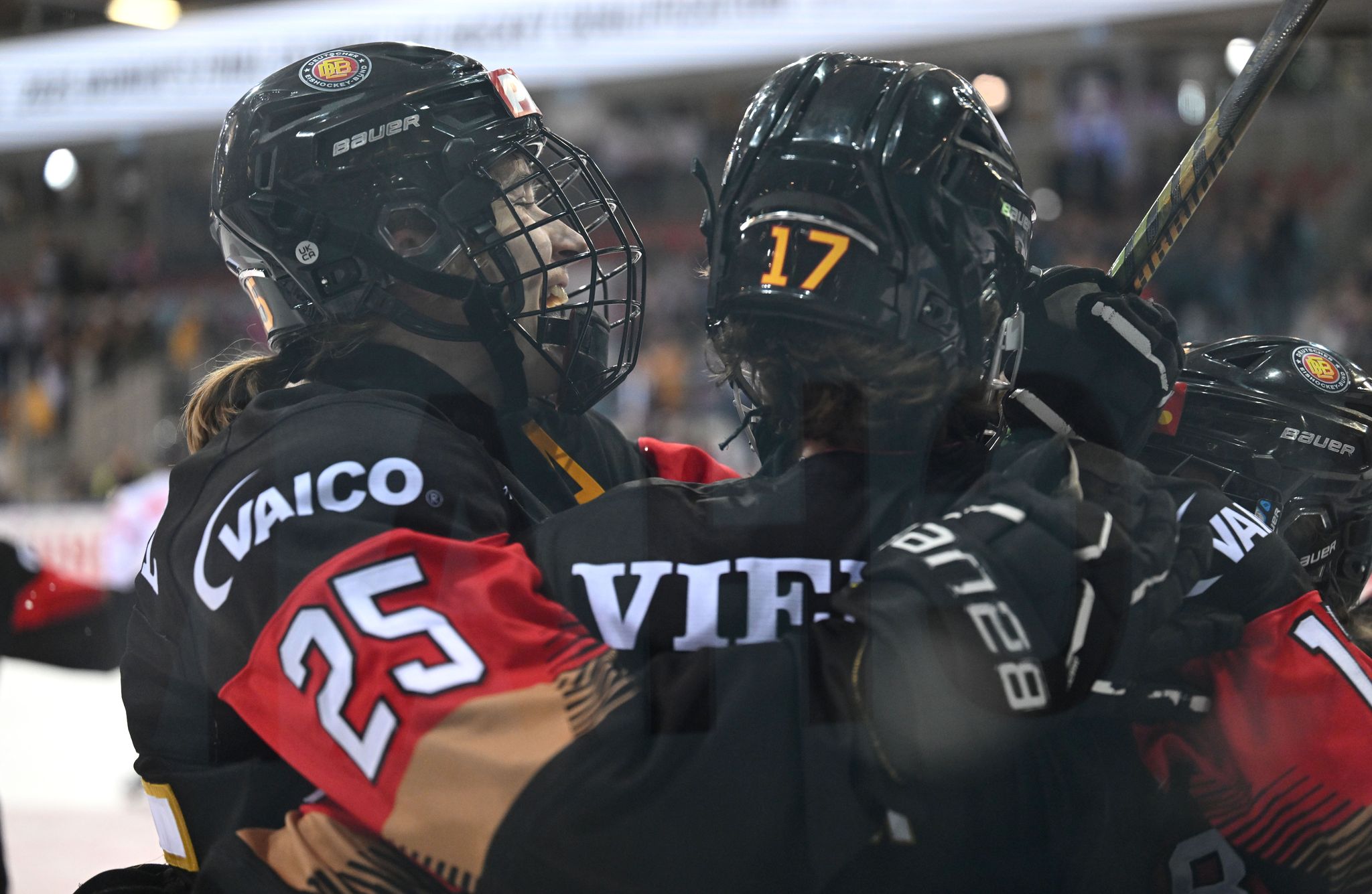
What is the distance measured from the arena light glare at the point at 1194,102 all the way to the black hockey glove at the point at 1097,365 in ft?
4.71

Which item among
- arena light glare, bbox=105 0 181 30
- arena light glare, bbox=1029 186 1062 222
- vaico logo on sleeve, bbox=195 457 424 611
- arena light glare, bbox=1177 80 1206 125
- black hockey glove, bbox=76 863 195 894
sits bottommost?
arena light glare, bbox=1029 186 1062 222

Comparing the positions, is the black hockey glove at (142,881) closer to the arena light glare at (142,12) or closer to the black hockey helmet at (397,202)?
the black hockey helmet at (397,202)

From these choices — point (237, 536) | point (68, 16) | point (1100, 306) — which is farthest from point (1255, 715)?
point (68, 16)

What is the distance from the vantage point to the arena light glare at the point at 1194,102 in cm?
253

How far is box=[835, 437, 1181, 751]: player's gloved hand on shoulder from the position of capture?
873 mm

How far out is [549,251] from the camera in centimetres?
138

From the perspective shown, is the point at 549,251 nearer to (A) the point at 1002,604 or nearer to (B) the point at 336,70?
(B) the point at 336,70

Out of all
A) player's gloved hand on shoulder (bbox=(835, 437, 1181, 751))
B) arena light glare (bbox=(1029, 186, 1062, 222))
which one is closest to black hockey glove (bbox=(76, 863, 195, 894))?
player's gloved hand on shoulder (bbox=(835, 437, 1181, 751))

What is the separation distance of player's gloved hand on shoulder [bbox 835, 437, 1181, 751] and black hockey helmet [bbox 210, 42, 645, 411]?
1.86 feet

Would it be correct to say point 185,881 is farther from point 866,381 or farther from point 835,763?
point 866,381

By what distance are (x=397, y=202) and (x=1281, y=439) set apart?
0.96 metres

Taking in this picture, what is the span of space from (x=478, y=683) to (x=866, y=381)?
0.40 metres

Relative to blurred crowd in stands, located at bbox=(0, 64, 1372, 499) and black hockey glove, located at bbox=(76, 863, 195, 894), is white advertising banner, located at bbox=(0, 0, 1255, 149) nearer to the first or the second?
blurred crowd in stands, located at bbox=(0, 64, 1372, 499)

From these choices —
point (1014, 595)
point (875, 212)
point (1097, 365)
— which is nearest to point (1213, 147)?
point (1097, 365)
